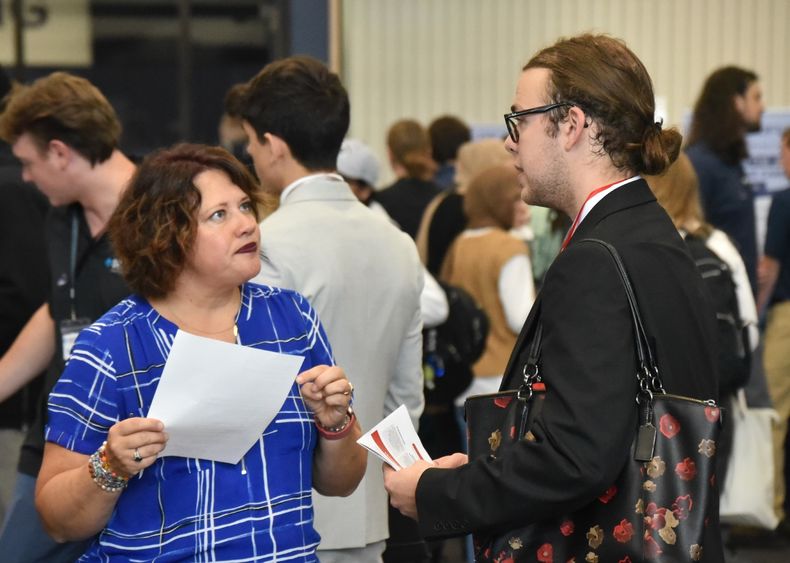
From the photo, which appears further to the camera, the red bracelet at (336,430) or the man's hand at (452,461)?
the red bracelet at (336,430)

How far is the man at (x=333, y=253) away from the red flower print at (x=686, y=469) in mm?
1221

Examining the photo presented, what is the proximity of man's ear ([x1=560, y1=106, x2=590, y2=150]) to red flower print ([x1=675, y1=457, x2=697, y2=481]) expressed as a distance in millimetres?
536

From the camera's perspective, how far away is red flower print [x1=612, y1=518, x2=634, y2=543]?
1864 millimetres

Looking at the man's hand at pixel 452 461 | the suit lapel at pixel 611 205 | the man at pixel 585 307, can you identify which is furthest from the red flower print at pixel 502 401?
the suit lapel at pixel 611 205

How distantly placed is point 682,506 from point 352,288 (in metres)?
1.26

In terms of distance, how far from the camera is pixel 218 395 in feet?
6.76

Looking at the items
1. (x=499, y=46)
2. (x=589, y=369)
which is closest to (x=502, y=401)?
(x=589, y=369)

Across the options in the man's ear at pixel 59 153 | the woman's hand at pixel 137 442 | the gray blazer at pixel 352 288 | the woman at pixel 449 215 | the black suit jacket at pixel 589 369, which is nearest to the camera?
the black suit jacket at pixel 589 369

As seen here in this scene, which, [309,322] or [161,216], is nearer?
[161,216]

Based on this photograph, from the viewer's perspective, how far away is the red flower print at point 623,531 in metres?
1.86

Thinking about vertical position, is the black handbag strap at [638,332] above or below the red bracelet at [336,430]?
above

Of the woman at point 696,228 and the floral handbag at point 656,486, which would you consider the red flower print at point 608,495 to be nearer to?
the floral handbag at point 656,486

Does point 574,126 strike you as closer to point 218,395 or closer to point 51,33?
point 218,395

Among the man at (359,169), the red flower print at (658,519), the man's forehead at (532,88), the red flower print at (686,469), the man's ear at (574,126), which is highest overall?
the man's forehead at (532,88)
